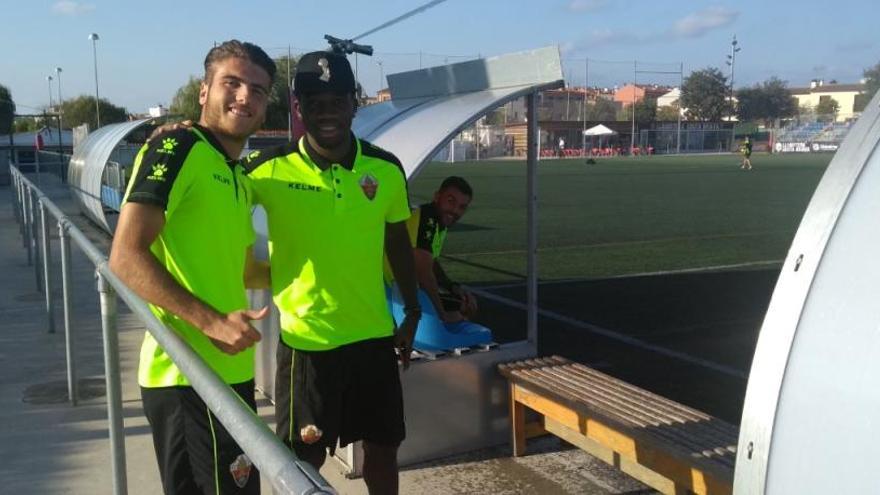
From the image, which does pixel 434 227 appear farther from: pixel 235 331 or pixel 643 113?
pixel 643 113

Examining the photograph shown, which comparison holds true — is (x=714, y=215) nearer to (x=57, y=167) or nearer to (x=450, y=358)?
(x=450, y=358)

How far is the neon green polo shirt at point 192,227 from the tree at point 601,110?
7999 centimetres

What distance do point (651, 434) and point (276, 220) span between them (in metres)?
1.95

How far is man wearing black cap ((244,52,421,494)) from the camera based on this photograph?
2867mm

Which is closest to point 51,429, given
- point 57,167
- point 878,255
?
point 878,255

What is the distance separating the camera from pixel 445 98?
4945 mm

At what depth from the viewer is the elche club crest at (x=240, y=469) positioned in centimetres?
227

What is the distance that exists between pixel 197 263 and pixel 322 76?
2.99 feet

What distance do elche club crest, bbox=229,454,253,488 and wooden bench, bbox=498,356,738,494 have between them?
1904 millimetres

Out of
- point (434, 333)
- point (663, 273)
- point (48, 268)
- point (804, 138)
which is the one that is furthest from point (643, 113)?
point (434, 333)

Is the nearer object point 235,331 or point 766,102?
point 235,331

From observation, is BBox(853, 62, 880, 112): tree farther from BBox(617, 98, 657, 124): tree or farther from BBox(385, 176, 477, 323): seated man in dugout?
BBox(617, 98, 657, 124): tree

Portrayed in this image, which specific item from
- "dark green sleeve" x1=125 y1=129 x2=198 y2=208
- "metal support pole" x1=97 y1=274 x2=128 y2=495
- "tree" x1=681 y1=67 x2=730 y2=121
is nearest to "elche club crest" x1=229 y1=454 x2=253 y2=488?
"metal support pole" x1=97 y1=274 x2=128 y2=495

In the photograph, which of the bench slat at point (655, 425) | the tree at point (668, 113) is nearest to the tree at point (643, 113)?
the tree at point (668, 113)
